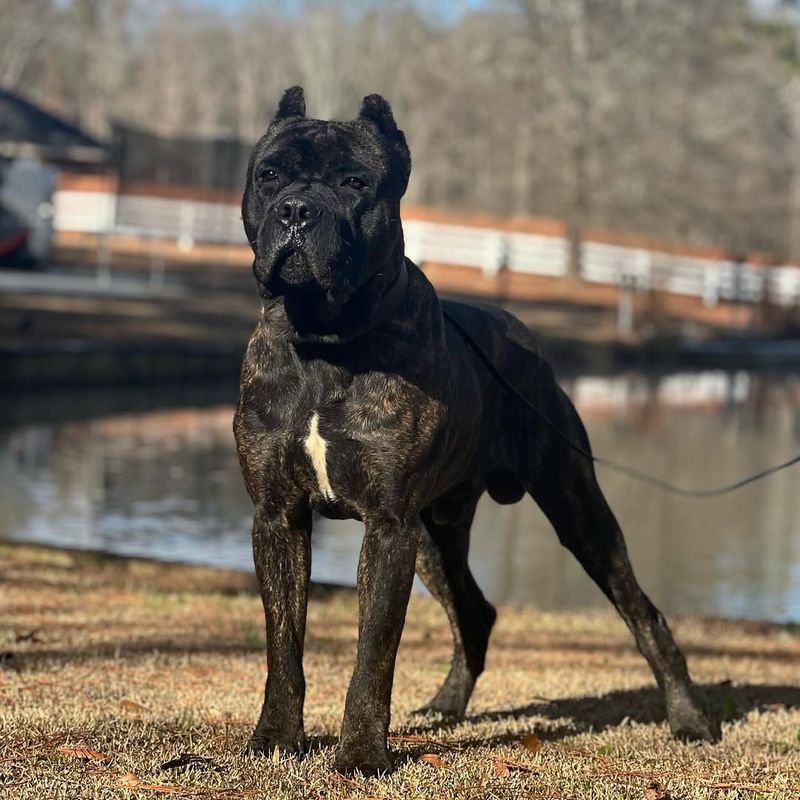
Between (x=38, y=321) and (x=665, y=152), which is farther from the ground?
(x=665, y=152)

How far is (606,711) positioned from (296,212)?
2.93 m

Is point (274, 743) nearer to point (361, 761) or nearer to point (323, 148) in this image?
point (361, 761)

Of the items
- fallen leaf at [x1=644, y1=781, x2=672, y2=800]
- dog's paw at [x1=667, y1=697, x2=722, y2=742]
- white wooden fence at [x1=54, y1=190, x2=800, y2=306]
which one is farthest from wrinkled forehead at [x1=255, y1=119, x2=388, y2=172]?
white wooden fence at [x1=54, y1=190, x2=800, y2=306]

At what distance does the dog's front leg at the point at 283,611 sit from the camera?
200 inches

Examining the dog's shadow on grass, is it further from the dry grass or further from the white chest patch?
the white chest patch

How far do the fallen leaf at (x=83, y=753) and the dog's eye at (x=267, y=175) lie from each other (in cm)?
166

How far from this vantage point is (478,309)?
6086 mm

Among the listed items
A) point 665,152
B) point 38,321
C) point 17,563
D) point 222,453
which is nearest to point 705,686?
point 17,563

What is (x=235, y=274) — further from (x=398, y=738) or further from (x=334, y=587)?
(x=398, y=738)

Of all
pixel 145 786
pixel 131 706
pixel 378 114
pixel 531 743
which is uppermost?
pixel 378 114

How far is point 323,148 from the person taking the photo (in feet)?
15.9

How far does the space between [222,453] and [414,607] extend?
7.62m

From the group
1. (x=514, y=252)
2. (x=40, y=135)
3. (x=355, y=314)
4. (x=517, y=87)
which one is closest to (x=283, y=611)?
(x=355, y=314)

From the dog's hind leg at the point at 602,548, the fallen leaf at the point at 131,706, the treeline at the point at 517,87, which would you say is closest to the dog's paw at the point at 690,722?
the dog's hind leg at the point at 602,548
